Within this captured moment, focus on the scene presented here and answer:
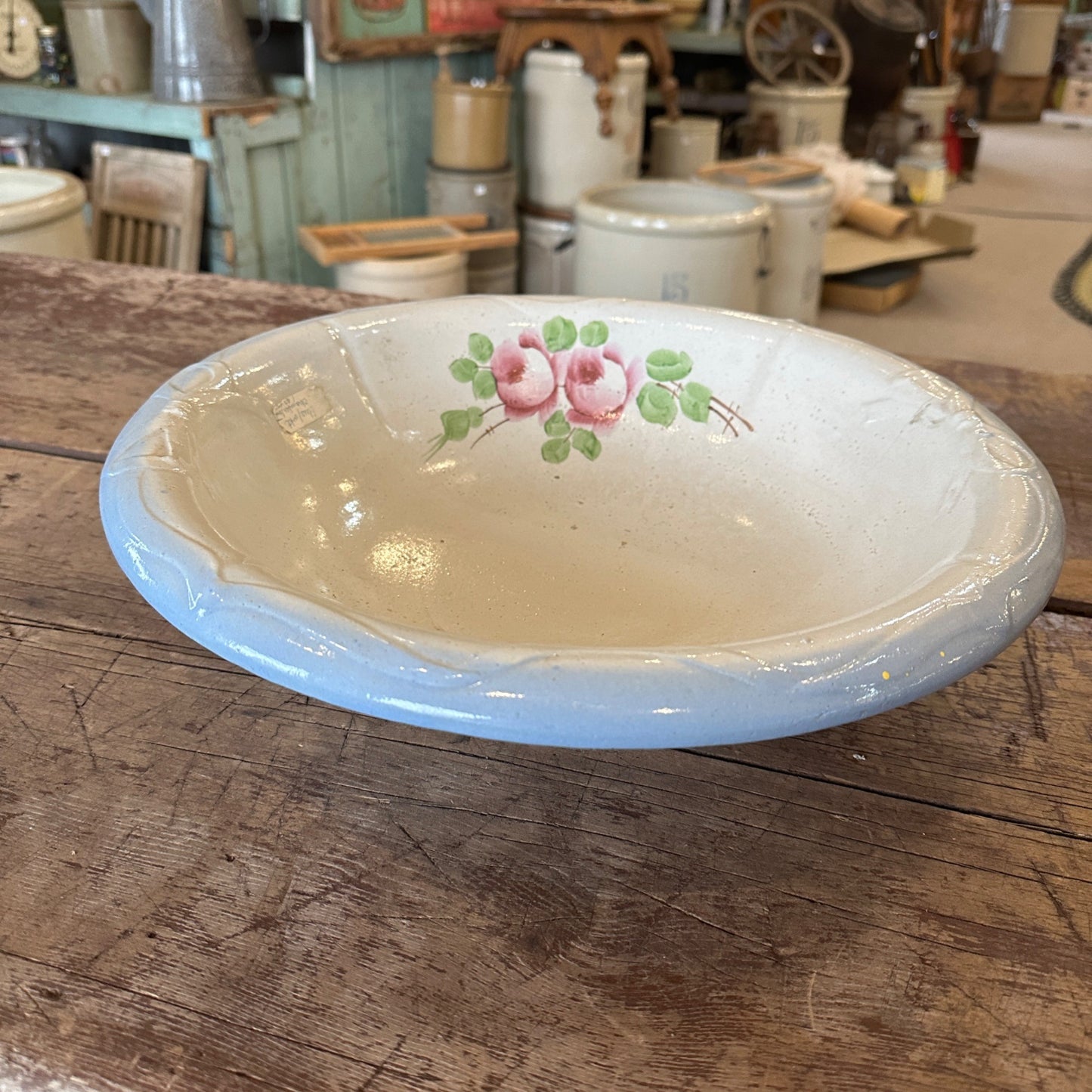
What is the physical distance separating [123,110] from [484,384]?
1637 mm

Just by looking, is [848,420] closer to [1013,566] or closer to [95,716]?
[1013,566]

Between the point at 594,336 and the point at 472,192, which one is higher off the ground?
the point at 594,336

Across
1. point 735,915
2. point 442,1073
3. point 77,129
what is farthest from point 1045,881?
point 77,129

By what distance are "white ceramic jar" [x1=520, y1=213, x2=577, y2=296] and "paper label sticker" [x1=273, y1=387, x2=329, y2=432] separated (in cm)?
181

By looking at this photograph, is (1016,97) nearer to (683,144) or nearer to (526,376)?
(683,144)

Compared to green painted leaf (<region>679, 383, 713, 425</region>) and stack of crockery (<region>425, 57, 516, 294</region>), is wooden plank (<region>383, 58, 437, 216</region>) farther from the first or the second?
green painted leaf (<region>679, 383, 713, 425</region>)

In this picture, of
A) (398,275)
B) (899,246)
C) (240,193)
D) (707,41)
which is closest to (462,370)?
(398,275)

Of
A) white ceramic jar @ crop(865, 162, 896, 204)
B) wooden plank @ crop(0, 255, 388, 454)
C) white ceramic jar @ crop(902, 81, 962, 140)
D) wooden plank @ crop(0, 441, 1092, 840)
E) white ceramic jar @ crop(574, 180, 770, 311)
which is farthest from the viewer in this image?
white ceramic jar @ crop(902, 81, 962, 140)

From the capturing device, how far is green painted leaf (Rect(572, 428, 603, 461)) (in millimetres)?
640

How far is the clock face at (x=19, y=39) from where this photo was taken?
2.05 meters

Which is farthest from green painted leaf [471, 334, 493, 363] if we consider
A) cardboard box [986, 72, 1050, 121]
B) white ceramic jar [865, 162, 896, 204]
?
cardboard box [986, 72, 1050, 121]

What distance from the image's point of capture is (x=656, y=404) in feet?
2.11

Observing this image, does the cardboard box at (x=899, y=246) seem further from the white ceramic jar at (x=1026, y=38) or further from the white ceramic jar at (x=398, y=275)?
the white ceramic jar at (x=1026, y=38)

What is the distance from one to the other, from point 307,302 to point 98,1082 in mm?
769
